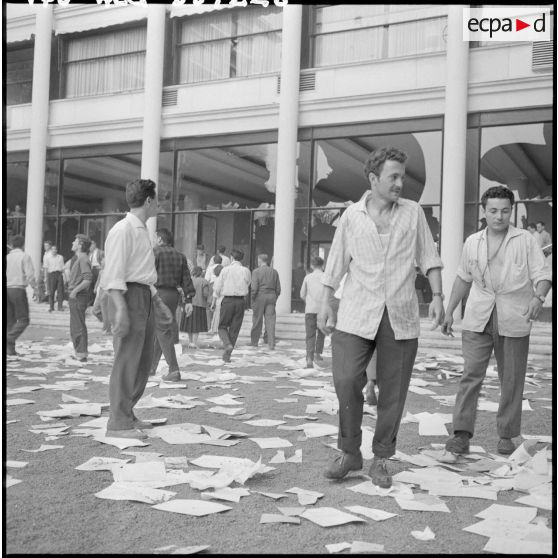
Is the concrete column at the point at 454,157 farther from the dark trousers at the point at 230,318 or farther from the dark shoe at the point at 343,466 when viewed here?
the dark shoe at the point at 343,466

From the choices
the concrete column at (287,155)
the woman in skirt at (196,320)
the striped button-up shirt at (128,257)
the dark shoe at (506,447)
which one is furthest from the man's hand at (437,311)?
the concrete column at (287,155)

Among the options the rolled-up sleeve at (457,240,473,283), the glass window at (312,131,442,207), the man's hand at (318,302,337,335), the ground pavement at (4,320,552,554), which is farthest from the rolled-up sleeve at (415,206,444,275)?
the glass window at (312,131,442,207)

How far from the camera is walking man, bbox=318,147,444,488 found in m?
3.77

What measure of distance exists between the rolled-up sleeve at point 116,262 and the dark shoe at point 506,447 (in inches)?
115

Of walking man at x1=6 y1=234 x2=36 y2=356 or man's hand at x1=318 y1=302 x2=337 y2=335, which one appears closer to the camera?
man's hand at x1=318 y1=302 x2=337 y2=335

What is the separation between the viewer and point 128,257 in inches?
195

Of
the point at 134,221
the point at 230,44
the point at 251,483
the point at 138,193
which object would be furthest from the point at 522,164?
the point at 251,483

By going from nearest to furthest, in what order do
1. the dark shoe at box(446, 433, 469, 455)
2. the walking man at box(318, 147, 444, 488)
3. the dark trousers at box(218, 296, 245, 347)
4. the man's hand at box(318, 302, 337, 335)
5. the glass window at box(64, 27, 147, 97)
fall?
1. the walking man at box(318, 147, 444, 488)
2. the man's hand at box(318, 302, 337, 335)
3. the dark shoe at box(446, 433, 469, 455)
4. the dark trousers at box(218, 296, 245, 347)
5. the glass window at box(64, 27, 147, 97)

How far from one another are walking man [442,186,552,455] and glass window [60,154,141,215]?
1536cm

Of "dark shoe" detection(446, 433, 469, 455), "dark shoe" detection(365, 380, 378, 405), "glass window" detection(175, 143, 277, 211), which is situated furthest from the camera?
"glass window" detection(175, 143, 277, 211)

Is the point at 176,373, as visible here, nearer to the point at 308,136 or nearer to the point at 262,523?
the point at 262,523

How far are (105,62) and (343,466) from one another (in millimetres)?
17572

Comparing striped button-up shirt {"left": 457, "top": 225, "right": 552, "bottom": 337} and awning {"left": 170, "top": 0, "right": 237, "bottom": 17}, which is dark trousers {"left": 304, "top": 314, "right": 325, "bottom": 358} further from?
awning {"left": 170, "top": 0, "right": 237, "bottom": 17}

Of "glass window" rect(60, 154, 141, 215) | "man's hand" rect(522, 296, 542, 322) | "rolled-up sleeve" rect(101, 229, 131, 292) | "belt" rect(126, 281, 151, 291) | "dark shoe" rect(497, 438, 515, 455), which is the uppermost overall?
"glass window" rect(60, 154, 141, 215)
